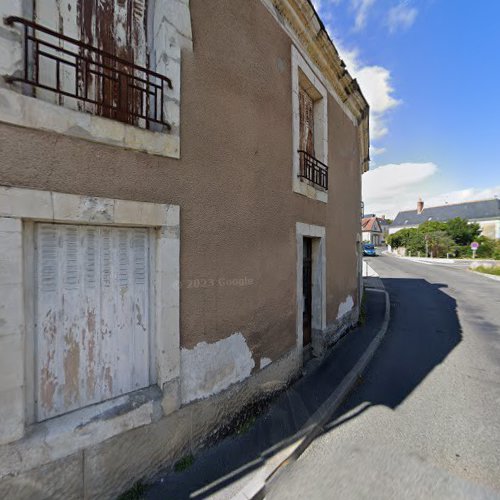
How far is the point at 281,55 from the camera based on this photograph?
4270 millimetres

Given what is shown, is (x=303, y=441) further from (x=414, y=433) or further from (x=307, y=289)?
(x=307, y=289)

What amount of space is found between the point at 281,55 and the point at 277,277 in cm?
323

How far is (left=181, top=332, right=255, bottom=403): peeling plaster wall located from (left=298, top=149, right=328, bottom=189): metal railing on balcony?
9.66 feet

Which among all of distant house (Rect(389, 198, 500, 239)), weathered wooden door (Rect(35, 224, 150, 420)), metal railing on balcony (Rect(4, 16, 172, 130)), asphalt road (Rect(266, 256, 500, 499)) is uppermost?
distant house (Rect(389, 198, 500, 239))

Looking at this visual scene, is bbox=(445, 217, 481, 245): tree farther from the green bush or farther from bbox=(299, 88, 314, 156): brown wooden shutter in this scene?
bbox=(299, 88, 314, 156): brown wooden shutter

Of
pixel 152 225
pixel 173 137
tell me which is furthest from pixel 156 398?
pixel 173 137

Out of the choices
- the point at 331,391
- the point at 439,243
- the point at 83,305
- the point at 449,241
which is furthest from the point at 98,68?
the point at 449,241

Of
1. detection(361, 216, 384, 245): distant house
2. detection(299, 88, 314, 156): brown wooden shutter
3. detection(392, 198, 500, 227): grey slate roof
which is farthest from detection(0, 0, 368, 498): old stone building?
detection(392, 198, 500, 227): grey slate roof

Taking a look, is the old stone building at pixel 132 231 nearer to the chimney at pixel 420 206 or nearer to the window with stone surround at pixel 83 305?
the window with stone surround at pixel 83 305

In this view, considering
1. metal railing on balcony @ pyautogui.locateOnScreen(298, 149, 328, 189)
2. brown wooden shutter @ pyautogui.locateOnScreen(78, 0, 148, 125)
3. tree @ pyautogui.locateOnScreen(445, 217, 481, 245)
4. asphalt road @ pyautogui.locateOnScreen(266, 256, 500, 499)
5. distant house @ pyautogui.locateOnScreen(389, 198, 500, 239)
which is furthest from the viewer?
distant house @ pyautogui.locateOnScreen(389, 198, 500, 239)

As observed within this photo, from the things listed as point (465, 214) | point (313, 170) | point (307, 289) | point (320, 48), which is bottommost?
point (307, 289)

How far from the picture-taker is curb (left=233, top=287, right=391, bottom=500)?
2572 millimetres

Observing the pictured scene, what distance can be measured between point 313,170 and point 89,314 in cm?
428

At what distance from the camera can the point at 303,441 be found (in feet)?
10.3
